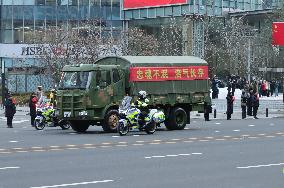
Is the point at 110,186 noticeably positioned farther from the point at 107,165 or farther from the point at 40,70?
the point at 40,70

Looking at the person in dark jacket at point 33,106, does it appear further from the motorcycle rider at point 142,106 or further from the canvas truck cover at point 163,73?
the motorcycle rider at point 142,106

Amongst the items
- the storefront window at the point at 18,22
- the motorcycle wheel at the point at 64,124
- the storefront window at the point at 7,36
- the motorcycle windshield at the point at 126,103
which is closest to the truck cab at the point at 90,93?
the motorcycle windshield at the point at 126,103

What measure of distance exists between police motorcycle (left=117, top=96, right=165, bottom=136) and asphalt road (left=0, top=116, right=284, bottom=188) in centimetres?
36

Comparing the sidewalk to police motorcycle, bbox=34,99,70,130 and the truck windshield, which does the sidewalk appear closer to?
police motorcycle, bbox=34,99,70,130

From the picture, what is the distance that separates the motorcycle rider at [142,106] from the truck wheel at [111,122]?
4.19 feet

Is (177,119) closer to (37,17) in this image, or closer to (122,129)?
(122,129)

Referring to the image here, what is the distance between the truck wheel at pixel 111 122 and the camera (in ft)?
104

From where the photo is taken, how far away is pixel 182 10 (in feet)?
269

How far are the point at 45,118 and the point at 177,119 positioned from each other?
5.47 meters

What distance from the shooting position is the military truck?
32.0m

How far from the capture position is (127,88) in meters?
33.0

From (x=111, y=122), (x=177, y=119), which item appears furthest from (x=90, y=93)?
(x=177, y=119)

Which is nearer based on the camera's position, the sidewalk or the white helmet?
the white helmet

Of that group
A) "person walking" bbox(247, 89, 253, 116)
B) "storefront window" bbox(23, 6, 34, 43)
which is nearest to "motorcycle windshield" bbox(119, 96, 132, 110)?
"person walking" bbox(247, 89, 253, 116)
